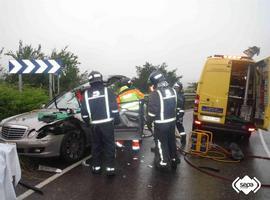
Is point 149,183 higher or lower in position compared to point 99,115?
lower

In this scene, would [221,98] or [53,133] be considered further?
[221,98]

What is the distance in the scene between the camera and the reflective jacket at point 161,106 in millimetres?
6621

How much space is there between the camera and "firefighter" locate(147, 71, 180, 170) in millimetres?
6613

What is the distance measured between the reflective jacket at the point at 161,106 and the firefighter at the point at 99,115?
0.77 meters

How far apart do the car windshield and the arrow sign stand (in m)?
0.97

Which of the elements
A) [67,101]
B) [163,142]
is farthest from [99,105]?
[67,101]

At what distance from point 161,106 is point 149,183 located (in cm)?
156

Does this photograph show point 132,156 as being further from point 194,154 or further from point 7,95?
point 7,95

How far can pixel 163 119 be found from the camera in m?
6.63

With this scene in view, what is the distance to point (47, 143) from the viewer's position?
6375mm

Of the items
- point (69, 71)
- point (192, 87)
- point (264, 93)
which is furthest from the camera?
point (192, 87)

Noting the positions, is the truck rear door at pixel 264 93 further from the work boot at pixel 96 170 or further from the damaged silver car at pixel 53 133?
the work boot at pixel 96 170

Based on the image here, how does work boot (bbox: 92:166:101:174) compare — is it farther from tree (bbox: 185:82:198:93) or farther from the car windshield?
tree (bbox: 185:82:198:93)

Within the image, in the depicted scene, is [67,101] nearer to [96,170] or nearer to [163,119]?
[96,170]
